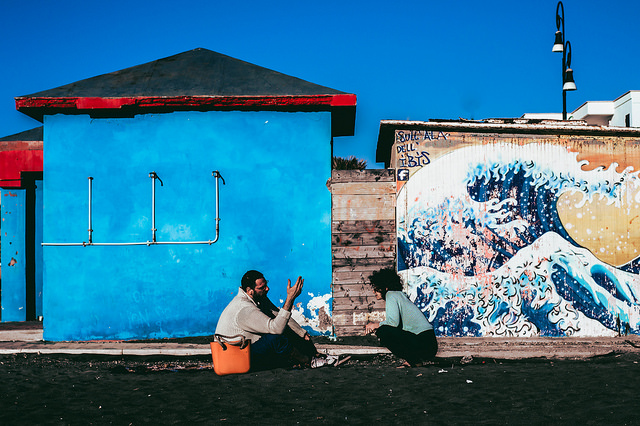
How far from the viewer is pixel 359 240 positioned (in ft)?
27.9

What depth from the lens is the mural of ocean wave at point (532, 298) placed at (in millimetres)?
8414

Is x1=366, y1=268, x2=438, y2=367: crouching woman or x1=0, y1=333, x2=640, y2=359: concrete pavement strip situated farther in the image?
x1=0, y1=333, x2=640, y2=359: concrete pavement strip

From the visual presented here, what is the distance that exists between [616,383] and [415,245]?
142 inches

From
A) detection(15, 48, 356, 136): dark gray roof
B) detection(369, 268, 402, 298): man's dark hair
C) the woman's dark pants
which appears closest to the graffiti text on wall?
detection(15, 48, 356, 136): dark gray roof

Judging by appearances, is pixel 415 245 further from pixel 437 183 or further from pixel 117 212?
pixel 117 212

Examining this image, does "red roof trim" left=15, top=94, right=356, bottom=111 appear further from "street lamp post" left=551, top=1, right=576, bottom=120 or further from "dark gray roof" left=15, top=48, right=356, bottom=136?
"street lamp post" left=551, top=1, right=576, bottom=120

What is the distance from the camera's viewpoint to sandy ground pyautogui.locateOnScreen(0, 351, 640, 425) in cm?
446

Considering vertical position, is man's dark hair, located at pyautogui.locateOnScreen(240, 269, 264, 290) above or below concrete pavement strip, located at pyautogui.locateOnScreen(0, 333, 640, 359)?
above

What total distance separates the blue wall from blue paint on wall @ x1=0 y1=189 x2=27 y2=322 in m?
3.87

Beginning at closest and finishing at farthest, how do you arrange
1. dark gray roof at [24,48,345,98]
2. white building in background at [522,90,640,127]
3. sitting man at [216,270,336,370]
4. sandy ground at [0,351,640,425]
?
sandy ground at [0,351,640,425] < sitting man at [216,270,336,370] < dark gray roof at [24,48,345,98] < white building in background at [522,90,640,127]

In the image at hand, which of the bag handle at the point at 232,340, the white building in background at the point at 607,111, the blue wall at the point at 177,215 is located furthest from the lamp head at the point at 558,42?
→ the white building in background at the point at 607,111

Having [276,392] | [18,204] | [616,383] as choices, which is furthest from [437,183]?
[18,204]

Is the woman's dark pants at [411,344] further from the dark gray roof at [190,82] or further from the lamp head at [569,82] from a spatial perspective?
the lamp head at [569,82]

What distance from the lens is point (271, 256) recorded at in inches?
338
